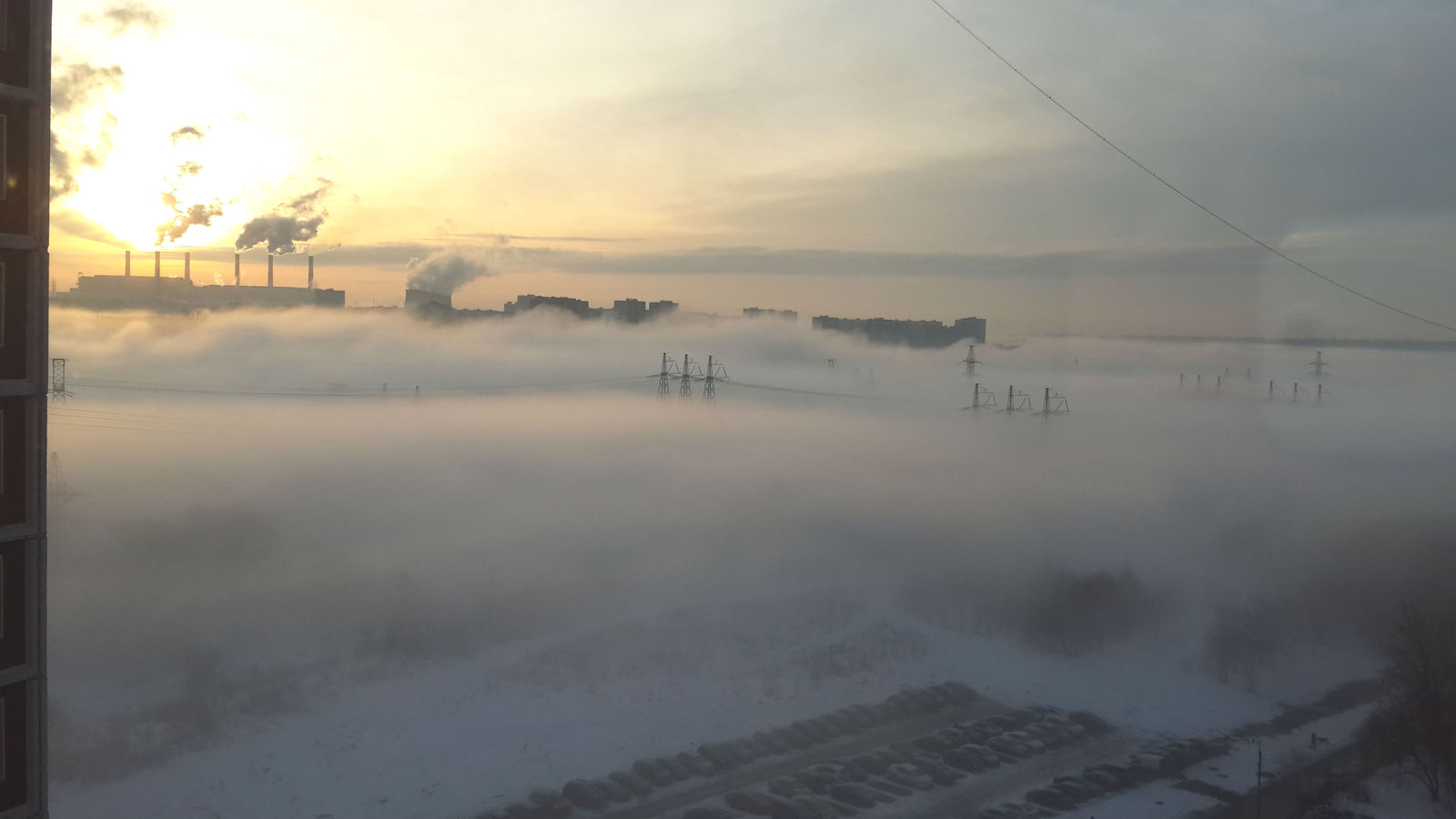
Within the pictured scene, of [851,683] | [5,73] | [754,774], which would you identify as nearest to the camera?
[5,73]

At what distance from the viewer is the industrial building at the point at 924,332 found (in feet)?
145

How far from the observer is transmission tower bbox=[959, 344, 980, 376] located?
132 feet

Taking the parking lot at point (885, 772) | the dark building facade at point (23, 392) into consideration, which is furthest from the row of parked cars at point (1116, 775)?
the dark building facade at point (23, 392)

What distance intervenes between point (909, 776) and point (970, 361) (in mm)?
31121

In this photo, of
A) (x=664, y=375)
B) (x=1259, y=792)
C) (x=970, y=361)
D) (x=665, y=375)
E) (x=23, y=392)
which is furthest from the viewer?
(x=970, y=361)

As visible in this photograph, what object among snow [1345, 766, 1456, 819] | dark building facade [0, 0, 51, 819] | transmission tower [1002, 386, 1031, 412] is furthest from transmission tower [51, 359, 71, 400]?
transmission tower [1002, 386, 1031, 412]

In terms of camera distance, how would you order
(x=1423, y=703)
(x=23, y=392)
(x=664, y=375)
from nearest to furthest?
1. (x=23, y=392)
2. (x=1423, y=703)
3. (x=664, y=375)

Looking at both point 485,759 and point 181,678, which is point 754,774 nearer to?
point 485,759

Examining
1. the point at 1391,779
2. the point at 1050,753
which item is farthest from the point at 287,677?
the point at 1391,779

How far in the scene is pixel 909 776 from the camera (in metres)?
10.9

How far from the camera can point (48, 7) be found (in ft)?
9.74

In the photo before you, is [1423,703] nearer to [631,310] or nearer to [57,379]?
[57,379]

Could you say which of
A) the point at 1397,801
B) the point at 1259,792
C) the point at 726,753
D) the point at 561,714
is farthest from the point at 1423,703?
the point at 561,714

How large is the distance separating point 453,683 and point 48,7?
44.4 ft
